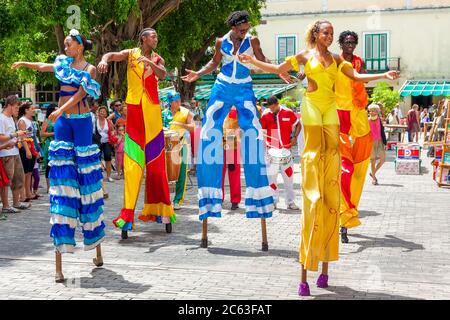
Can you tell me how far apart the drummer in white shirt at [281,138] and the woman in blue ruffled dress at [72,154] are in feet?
15.4

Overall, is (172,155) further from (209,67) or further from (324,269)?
(324,269)

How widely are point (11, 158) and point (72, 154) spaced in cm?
451

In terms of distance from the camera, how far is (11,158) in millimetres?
10711

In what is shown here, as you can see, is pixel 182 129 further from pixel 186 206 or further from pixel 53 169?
pixel 53 169

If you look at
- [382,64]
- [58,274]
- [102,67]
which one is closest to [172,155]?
[102,67]

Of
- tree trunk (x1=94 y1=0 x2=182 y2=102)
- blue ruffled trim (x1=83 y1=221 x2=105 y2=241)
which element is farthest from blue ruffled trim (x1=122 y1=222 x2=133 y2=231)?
tree trunk (x1=94 y1=0 x2=182 y2=102)

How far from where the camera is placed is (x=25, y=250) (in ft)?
25.5

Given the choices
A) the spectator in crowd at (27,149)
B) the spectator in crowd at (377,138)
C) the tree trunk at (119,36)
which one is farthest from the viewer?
the tree trunk at (119,36)

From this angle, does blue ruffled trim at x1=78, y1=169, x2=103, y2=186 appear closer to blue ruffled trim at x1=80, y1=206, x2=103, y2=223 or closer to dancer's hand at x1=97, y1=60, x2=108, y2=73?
blue ruffled trim at x1=80, y1=206, x2=103, y2=223

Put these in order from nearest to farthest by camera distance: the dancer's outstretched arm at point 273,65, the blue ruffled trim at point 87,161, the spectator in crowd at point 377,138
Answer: the dancer's outstretched arm at point 273,65 → the blue ruffled trim at point 87,161 → the spectator in crowd at point 377,138

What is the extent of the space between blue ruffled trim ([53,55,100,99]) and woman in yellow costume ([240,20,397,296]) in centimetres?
187

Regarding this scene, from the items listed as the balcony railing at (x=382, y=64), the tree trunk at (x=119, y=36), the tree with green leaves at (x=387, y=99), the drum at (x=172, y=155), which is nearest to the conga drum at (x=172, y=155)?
the drum at (x=172, y=155)

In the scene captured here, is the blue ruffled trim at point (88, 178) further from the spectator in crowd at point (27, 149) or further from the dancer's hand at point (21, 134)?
the spectator in crowd at point (27, 149)

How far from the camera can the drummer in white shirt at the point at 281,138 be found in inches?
433
